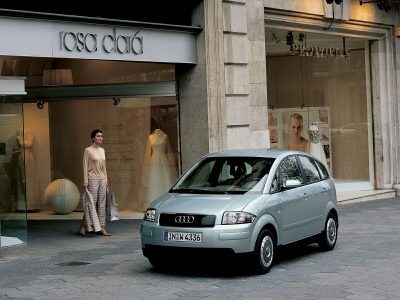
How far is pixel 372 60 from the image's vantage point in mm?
21328

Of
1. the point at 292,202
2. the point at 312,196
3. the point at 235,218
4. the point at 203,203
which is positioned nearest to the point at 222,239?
the point at 235,218

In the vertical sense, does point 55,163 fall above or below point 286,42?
below

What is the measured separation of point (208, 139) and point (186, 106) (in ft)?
2.80

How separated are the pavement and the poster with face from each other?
677cm

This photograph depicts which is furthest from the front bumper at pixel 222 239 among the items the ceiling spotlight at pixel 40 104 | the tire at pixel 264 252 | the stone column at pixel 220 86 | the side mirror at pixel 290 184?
the ceiling spotlight at pixel 40 104

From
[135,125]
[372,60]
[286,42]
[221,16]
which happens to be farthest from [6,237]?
[372,60]

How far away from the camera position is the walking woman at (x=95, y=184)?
13414mm

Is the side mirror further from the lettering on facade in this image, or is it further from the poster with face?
the poster with face

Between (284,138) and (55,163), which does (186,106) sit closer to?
(55,163)

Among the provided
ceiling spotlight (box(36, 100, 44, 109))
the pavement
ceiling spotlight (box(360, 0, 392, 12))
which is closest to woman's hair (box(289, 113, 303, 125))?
ceiling spotlight (box(360, 0, 392, 12))

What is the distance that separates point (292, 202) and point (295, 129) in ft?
32.9

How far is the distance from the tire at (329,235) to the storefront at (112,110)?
4848 millimetres

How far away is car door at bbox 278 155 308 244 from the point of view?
10099 millimetres

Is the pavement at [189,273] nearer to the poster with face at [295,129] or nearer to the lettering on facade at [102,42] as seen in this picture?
the lettering on facade at [102,42]
